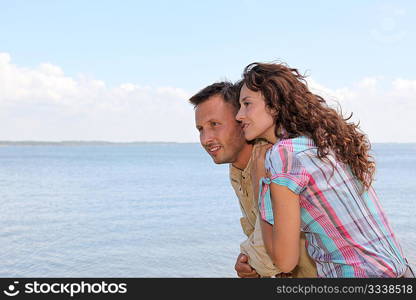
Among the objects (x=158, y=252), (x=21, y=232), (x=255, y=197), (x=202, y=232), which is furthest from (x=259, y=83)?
(x=21, y=232)

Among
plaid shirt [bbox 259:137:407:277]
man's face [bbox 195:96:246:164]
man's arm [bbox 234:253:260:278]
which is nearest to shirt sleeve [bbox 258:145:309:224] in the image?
plaid shirt [bbox 259:137:407:277]

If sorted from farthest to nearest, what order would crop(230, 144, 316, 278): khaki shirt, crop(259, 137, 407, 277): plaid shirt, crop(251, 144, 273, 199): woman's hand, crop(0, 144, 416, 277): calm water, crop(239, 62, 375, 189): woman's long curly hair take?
crop(0, 144, 416, 277): calm water
crop(251, 144, 273, 199): woman's hand
crop(230, 144, 316, 278): khaki shirt
crop(239, 62, 375, 189): woman's long curly hair
crop(259, 137, 407, 277): plaid shirt

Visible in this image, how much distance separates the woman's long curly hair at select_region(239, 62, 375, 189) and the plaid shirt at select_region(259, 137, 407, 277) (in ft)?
0.32

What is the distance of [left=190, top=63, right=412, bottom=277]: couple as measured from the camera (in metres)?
2.17

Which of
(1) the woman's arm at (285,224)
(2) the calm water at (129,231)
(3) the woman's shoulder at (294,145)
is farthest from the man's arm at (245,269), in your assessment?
(2) the calm water at (129,231)

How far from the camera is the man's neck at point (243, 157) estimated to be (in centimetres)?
302

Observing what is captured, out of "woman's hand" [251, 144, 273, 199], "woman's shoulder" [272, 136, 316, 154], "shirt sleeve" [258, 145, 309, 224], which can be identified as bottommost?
"shirt sleeve" [258, 145, 309, 224]

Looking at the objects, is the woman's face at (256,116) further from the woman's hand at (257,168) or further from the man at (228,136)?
the man at (228,136)

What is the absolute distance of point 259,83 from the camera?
2438 millimetres

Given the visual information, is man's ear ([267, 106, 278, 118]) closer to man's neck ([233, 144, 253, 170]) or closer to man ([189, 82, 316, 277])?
man ([189, 82, 316, 277])

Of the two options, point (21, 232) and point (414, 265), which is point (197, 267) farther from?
point (21, 232)

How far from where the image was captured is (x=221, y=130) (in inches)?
118

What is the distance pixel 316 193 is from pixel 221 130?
0.91m

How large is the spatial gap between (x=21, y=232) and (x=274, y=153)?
14751 mm
